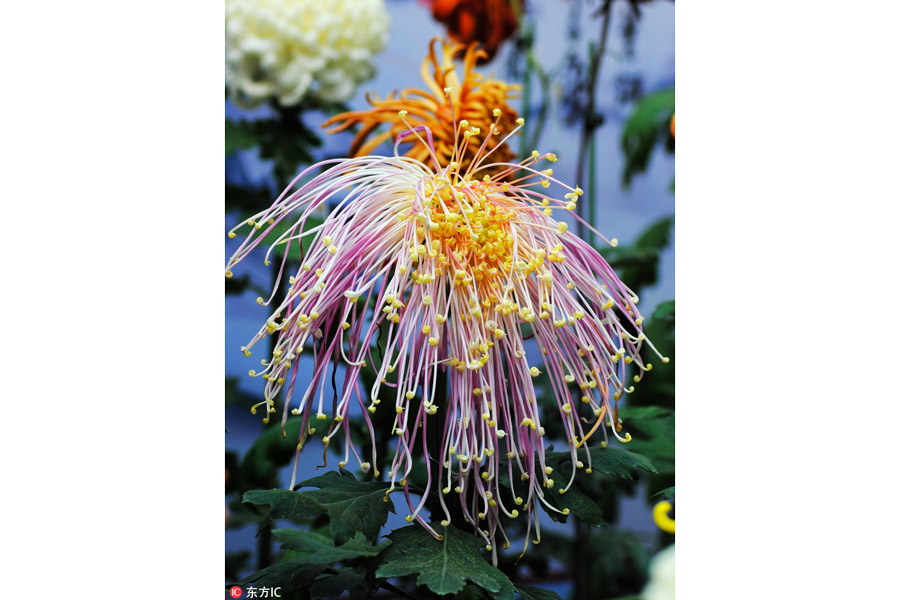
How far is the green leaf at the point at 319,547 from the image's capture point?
125cm

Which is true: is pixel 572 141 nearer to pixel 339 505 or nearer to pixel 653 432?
pixel 653 432

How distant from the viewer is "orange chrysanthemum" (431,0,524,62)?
1.35m

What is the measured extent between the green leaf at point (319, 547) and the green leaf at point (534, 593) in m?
→ 0.23

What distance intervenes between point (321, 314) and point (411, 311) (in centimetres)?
14

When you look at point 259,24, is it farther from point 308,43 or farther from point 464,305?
point 464,305

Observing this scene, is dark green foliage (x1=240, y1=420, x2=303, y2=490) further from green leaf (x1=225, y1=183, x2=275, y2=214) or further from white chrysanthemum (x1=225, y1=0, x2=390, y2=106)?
white chrysanthemum (x1=225, y1=0, x2=390, y2=106)

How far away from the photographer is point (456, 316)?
1.11 metres

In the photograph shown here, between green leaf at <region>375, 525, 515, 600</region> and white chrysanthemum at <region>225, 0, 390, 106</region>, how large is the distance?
742 millimetres

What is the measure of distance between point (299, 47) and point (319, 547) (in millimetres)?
841

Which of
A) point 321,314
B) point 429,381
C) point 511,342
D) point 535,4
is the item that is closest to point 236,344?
point 321,314

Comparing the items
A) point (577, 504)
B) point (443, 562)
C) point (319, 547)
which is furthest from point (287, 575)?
point (577, 504)

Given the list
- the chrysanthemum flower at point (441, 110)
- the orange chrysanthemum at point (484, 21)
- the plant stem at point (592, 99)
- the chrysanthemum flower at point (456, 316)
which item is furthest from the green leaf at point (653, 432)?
the orange chrysanthemum at point (484, 21)

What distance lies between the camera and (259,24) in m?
1.31

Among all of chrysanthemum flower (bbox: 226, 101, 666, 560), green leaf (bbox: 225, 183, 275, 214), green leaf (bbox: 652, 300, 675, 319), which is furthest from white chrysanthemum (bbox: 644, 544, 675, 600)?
green leaf (bbox: 225, 183, 275, 214)
